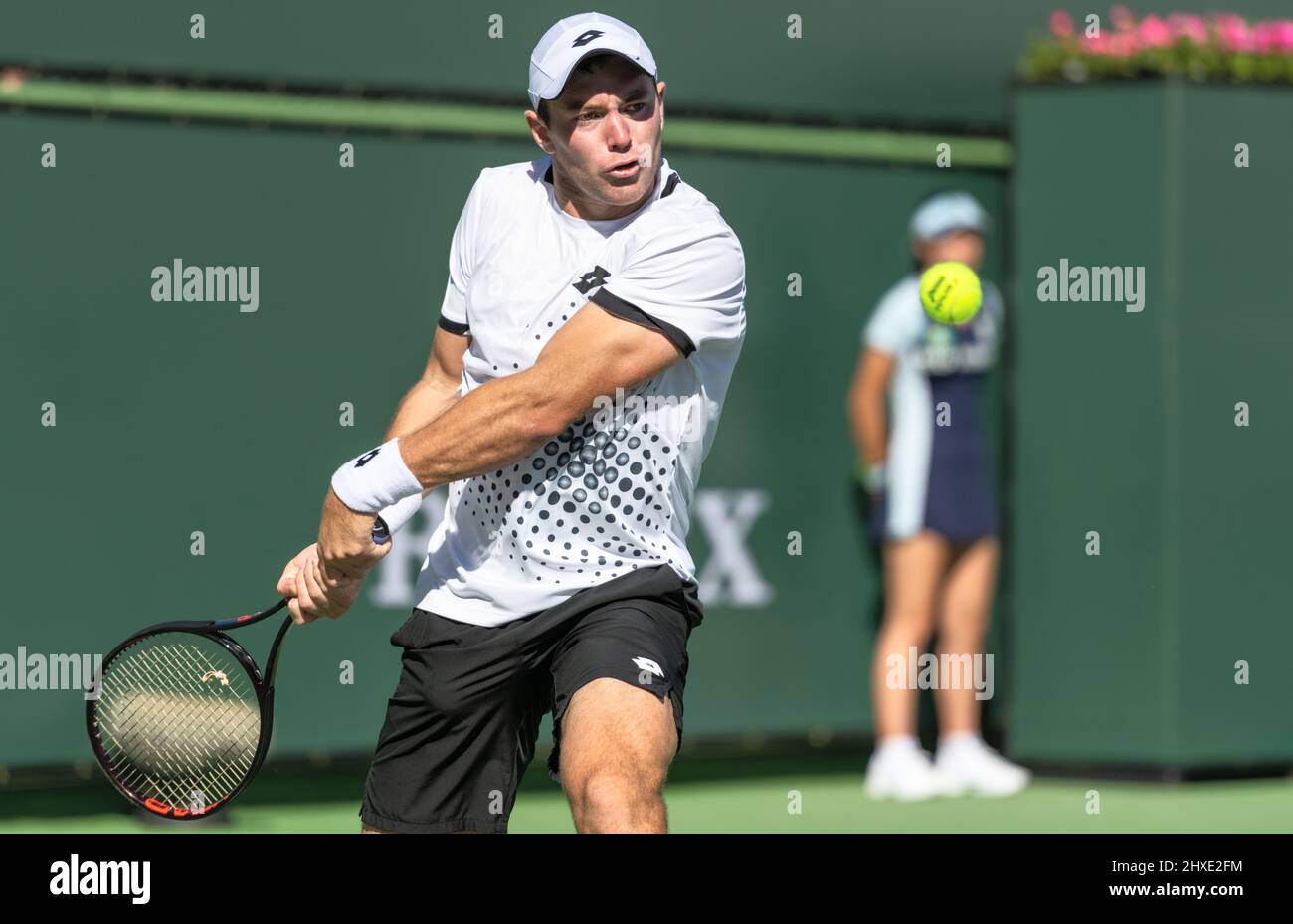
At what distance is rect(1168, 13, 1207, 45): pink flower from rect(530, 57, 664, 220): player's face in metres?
4.14

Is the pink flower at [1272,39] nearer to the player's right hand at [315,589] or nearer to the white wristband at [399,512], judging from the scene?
the white wristband at [399,512]


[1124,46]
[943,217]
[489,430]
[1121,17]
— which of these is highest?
[1121,17]

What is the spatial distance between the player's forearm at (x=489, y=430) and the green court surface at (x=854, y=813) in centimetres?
291

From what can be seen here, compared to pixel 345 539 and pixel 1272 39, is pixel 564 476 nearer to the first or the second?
pixel 345 539

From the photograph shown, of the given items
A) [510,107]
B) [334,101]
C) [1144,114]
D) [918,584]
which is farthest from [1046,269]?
[334,101]

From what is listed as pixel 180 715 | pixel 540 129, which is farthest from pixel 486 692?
pixel 540 129

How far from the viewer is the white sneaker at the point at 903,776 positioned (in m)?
7.39

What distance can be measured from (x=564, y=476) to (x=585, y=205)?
20.2 inches

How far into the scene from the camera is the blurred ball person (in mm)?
7410

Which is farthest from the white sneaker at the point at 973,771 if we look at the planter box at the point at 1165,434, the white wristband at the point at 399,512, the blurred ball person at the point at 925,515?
the white wristband at the point at 399,512

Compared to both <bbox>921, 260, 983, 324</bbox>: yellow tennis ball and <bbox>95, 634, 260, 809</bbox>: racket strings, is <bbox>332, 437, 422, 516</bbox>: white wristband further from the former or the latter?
<bbox>921, 260, 983, 324</bbox>: yellow tennis ball

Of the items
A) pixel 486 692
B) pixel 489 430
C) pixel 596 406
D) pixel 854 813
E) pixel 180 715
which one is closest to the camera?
pixel 489 430

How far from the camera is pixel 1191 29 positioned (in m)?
7.58

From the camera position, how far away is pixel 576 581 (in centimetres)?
392
